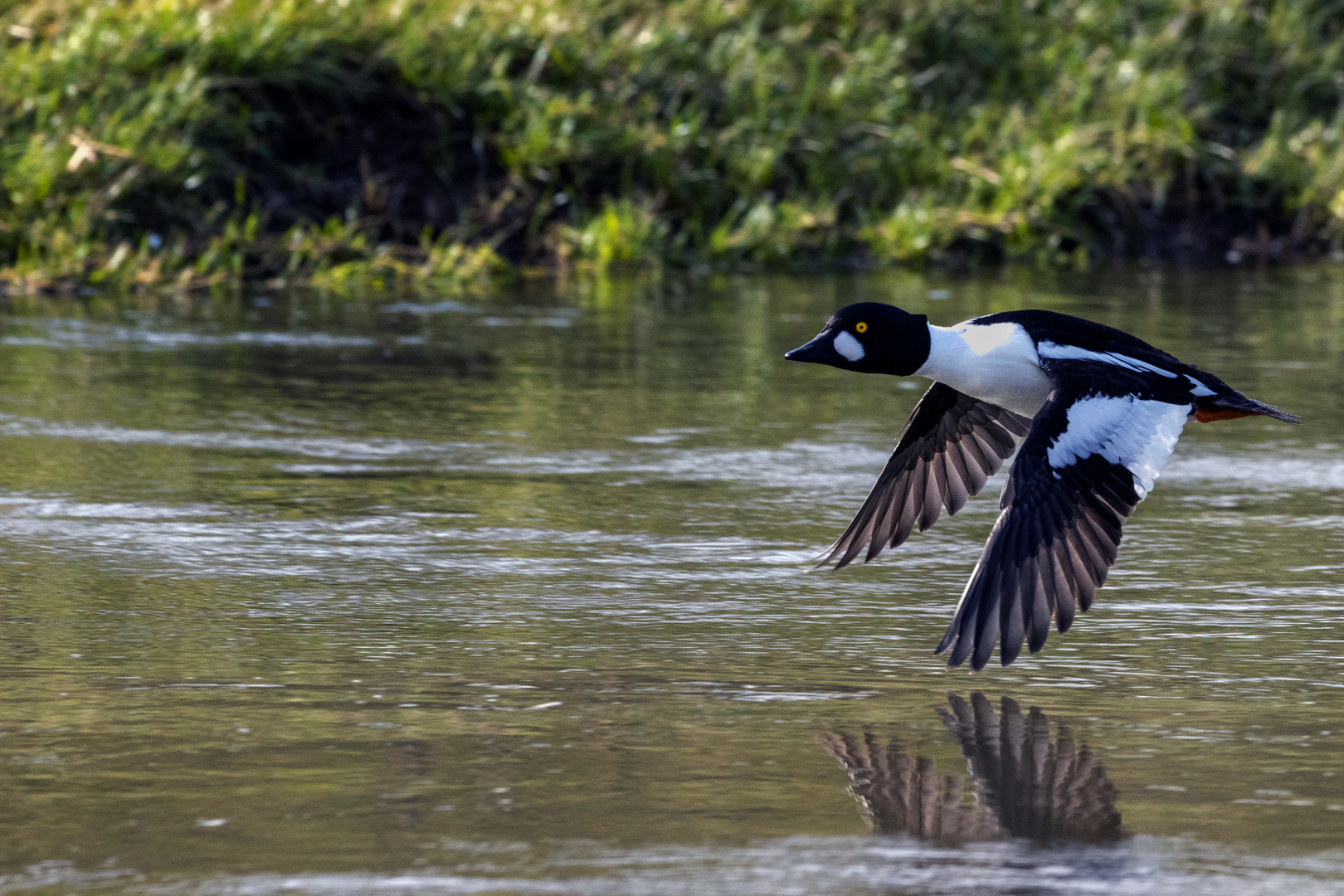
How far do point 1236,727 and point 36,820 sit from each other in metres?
2.04

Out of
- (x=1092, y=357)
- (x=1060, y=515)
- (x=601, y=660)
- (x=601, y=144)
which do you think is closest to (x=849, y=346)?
(x=1092, y=357)

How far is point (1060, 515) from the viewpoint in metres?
4.29

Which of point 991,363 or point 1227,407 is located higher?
point 991,363

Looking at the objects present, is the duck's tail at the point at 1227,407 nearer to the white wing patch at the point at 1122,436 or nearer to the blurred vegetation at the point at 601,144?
the white wing patch at the point at 1122,436

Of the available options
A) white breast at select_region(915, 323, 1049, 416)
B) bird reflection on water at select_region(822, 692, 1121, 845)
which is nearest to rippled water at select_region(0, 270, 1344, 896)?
bird reflection on water at select_region(822, 692, 1121, 845)

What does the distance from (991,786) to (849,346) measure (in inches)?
73.1

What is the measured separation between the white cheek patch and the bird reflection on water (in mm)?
1445

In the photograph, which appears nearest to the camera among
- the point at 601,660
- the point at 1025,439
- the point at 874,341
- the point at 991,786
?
the point at 991,786

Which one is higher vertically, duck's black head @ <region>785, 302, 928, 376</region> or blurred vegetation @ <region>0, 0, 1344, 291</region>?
blurred vegetation @ <region>0, 0, 1344, 291</region>

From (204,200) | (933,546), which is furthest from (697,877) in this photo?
(204,200)

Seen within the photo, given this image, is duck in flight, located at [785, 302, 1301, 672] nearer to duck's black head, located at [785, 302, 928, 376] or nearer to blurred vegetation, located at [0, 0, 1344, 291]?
duck's black head, located at [785, 302, 928, 376]

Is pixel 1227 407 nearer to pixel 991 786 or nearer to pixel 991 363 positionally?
pixel 991 363

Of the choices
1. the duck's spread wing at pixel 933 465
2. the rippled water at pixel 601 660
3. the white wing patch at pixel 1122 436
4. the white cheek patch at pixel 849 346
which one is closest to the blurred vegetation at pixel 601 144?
the rippled water at pixel 601 660

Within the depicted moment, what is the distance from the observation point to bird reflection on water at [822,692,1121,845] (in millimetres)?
3254
